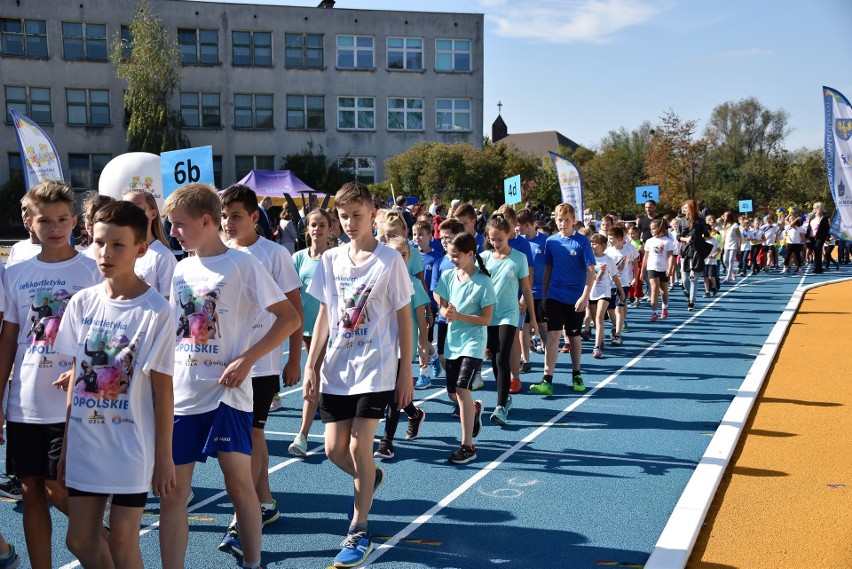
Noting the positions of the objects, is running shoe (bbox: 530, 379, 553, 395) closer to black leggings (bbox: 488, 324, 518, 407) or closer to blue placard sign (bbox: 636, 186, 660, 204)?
black leggings (bbox: 488, 324, 518, 407)

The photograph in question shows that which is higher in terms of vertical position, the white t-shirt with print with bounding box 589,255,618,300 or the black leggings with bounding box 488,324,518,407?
the white t-shirt with print with bounding box 589,255,618,300

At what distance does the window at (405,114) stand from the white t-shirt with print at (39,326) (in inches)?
1719

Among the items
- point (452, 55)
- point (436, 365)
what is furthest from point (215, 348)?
point (452, 55)

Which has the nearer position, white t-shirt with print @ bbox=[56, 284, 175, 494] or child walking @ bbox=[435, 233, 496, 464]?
white t-shirt with print @ bbox=[56, 284, 175, 494]

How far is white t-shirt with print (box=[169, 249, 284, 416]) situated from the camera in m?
4.08

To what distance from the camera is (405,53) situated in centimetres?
4684

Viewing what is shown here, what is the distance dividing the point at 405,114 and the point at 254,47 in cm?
881

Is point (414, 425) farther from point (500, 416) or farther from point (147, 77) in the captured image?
point (147, 77)

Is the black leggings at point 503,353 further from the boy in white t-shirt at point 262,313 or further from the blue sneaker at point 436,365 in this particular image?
the boy in white t-shirt at point 262,313

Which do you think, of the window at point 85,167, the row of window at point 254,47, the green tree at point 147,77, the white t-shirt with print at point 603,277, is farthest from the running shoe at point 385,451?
the row of window at point 254,47

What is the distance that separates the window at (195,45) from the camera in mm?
44531

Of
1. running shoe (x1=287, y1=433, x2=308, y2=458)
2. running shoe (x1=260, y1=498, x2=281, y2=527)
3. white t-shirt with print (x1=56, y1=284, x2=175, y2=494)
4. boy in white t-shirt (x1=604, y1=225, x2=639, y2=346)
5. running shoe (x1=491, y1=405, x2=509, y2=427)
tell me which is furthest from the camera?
boy in white t-shirt (x1=604, y1=225, x2=639, y2=346)

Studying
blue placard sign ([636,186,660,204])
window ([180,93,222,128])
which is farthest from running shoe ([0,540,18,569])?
window ([180,93,222,128])

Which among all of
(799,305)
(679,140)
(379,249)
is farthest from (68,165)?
(379,249)
